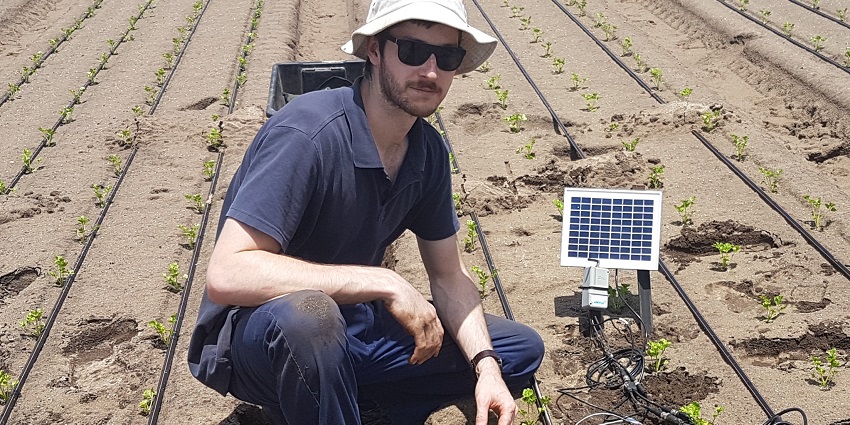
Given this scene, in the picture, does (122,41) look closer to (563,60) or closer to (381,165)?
(563,60)

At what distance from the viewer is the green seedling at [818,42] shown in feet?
32.7

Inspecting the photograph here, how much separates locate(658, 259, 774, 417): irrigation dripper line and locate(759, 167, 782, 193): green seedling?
1548 mm

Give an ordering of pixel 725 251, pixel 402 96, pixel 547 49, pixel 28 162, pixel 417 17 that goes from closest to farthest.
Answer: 1. pixel 417 17
2. pixel 402 96
3. pixel 725 251
4. pixel 28 162
5. pixel 547 49

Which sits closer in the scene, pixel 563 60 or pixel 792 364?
pixel 792 364

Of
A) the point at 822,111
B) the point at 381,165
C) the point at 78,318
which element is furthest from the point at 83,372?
the point at 822,111

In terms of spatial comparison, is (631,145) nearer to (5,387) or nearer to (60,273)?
(60,273)

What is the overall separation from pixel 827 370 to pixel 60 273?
13.8 ft

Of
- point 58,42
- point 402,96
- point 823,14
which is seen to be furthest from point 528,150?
point 58,42

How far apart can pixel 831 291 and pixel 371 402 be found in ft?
9.25

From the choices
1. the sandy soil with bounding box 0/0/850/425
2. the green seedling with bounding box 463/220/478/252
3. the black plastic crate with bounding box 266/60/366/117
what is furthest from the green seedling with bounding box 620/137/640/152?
the black plastic crate with bounding box 266/60/366/117

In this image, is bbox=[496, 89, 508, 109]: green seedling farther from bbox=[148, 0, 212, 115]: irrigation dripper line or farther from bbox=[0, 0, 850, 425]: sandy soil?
bbox=[148, 0, 212, 115]: irrigation dripper line

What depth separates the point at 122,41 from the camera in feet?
39.8

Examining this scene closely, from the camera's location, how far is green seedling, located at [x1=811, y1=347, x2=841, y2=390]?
405 centimetres

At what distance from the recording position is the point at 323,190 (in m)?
2.80
